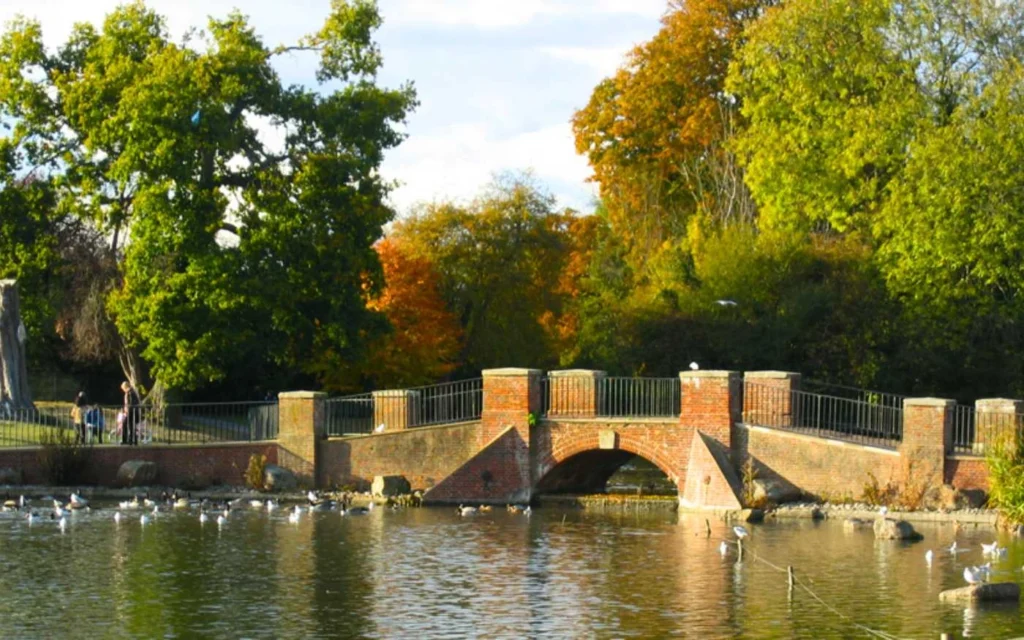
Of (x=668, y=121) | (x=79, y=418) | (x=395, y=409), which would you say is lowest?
(x=79, y=418)

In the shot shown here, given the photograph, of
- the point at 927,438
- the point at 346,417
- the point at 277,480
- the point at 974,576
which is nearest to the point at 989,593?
the point at 974,576

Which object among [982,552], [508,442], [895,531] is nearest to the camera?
Result: [982,552]

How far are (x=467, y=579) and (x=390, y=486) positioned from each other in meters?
12.2

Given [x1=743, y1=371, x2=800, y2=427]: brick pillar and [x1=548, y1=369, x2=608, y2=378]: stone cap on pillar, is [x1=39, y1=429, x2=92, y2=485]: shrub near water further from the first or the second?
[x1=743, y1=371, x2=800, y2=427]: brick pillar

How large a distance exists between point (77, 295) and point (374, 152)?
8.78m

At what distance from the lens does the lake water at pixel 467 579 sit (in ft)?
72.8

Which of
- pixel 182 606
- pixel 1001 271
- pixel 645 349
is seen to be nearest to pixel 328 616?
pixel 182 606

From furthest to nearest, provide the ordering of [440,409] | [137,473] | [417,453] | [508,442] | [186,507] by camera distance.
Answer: [440,409], [137,473], [417,453], [508,442], [186,507]

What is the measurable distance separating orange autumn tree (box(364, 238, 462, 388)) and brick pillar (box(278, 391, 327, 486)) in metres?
13.1

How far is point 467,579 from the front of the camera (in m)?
26.3

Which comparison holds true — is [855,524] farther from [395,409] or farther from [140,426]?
[140,426]

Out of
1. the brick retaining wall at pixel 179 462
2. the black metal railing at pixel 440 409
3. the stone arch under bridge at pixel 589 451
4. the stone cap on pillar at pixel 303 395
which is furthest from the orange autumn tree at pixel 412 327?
the stone arch under bridge at pixel 589 451

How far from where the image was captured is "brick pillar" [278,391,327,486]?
4012 centimetres

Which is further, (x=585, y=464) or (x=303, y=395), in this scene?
(x=303, y=395)
